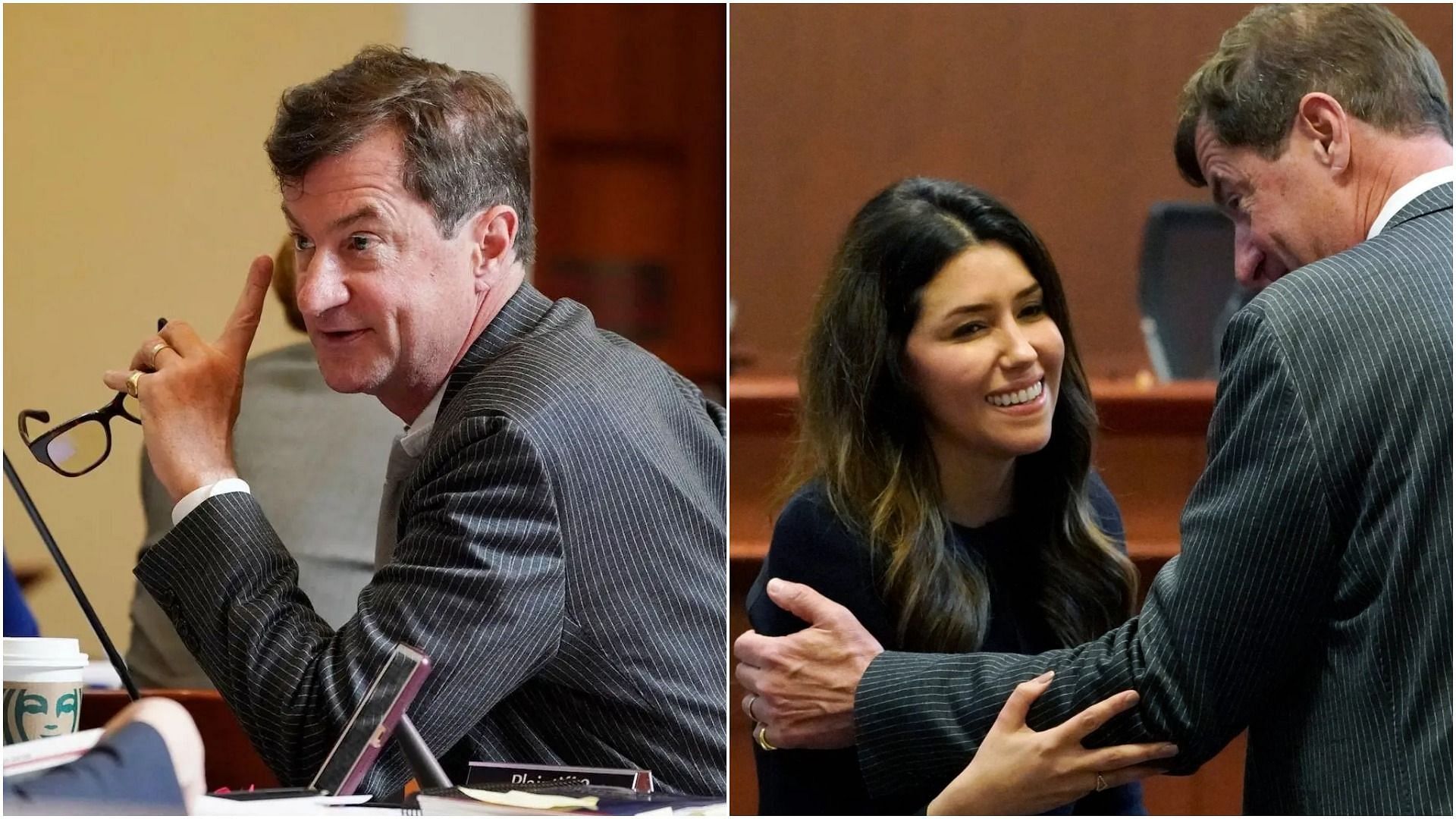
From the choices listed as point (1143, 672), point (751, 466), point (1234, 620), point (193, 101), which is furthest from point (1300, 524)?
point (193, 101)

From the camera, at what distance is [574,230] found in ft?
8.73

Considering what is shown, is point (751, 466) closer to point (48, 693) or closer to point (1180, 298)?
point (1180, 298)

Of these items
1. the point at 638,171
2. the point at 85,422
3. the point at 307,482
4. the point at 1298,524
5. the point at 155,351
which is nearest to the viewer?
the point at 1298,524

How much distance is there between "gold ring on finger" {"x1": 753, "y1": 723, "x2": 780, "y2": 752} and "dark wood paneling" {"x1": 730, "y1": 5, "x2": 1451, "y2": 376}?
1.54 feet

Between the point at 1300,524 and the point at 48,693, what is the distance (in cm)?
164

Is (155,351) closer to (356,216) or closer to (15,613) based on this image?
(356,216)

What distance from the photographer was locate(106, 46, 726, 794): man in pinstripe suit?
1.87m

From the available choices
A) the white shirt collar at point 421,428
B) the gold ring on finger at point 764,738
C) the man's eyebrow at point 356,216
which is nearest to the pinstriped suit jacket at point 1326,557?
the gold ring on finger at point 764,738

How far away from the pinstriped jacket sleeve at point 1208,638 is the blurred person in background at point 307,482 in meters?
1.08

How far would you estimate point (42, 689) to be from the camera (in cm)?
217

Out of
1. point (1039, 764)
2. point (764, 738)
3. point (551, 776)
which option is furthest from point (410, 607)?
point (1039, 764)

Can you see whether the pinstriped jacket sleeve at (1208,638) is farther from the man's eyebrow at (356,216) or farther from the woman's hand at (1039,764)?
the man's eyebrow at (356,216)

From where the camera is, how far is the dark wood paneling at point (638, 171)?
2277 millimetres

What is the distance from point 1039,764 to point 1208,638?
264 millimetres
